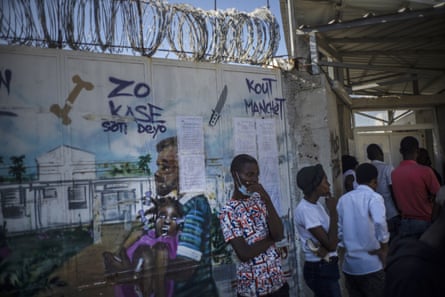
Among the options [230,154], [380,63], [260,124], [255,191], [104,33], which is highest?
[380,63]

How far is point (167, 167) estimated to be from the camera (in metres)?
4.29

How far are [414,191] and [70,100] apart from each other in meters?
3.74

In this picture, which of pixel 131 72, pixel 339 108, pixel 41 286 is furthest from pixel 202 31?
pixel 339 108

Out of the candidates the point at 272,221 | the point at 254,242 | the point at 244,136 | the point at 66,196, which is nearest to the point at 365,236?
A: the point at 272,221

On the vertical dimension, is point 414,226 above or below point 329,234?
below

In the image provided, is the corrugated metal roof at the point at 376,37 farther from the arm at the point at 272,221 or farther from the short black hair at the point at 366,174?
the arm at the point at 272,221

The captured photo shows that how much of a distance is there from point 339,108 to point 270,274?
4.90 metres

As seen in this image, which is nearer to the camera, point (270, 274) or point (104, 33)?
point (270, 274)

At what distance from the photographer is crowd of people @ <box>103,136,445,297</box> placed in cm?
153

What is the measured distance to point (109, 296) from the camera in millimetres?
3857

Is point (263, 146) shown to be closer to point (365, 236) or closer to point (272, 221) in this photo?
point (365, 236)

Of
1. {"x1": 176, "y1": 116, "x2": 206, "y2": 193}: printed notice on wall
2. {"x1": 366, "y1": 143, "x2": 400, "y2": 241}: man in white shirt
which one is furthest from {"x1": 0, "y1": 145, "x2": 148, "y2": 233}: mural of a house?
{"x1": 366, "y1": 143, "x2": 400, "y2": 241}: man in white shirt

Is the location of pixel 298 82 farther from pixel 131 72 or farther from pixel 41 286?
pixel 41 286

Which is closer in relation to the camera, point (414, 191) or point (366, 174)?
point (366, 174)
